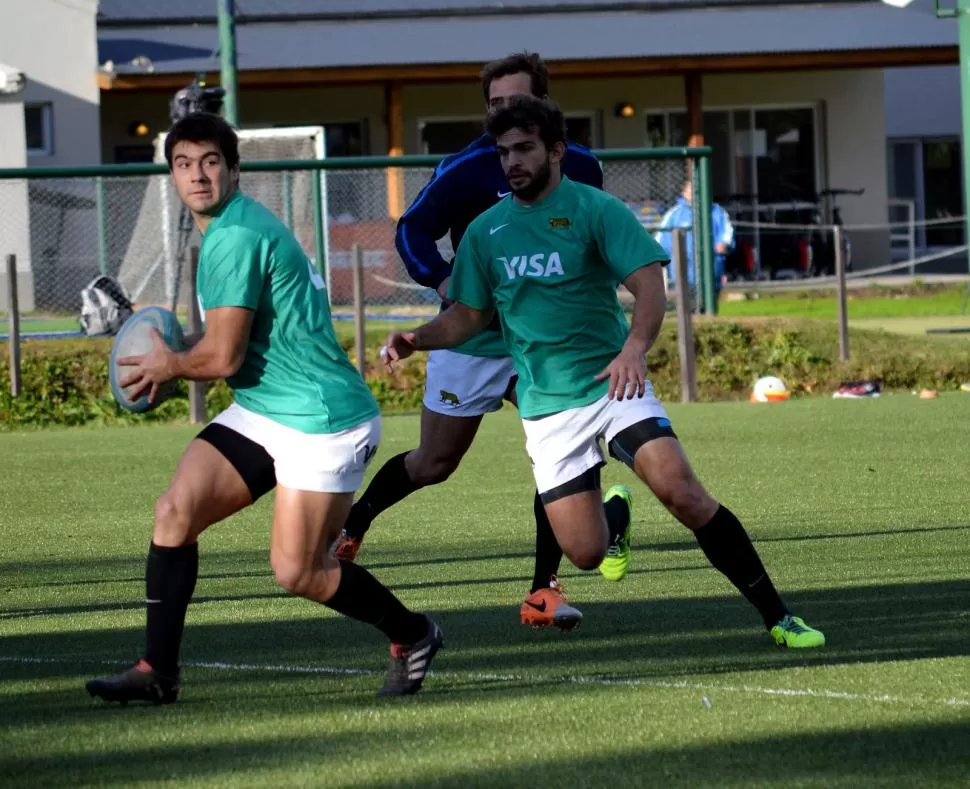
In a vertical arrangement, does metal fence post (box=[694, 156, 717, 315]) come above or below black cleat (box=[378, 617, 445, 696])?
above

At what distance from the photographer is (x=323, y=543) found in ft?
17.3

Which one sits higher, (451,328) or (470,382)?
(451,328)

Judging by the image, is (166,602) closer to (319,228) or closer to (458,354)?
(458,354)

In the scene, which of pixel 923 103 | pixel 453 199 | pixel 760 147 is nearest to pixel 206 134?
pixel 453 199

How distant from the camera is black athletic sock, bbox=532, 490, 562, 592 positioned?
673 cm

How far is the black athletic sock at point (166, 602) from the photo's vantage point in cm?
532

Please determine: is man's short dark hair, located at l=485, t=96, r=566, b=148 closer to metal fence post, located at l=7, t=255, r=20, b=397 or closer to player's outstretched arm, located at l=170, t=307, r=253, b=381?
player's outstretched arm, located at l=170, t=307, r=253, b=381

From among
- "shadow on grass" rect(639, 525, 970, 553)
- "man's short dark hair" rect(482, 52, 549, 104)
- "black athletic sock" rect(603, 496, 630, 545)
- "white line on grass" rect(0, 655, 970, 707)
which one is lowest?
"white line on grass" rect(0, 655, 970, 707)

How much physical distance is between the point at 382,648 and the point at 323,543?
42.2 inches

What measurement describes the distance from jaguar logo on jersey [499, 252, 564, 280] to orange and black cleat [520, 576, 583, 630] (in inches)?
49.1

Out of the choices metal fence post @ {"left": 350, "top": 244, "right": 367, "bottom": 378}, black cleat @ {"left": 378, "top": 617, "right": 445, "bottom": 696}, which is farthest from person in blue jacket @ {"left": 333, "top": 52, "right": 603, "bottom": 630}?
metal fence post @ {"left": 350, "top": 244, "right": 367, "bottom": 378}

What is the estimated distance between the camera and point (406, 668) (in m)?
5.43

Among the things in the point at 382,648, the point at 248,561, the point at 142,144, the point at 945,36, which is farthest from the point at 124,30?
the point at 382,648

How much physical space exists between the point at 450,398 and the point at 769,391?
10477mm
